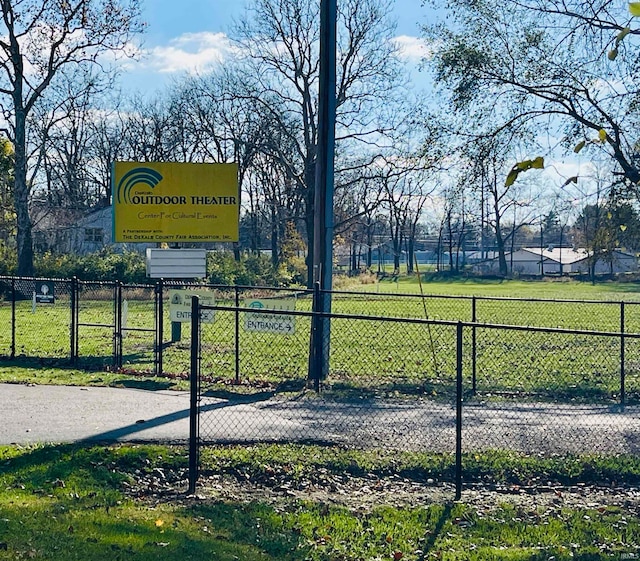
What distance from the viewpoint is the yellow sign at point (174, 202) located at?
17719 mm

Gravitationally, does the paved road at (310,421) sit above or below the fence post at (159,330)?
below

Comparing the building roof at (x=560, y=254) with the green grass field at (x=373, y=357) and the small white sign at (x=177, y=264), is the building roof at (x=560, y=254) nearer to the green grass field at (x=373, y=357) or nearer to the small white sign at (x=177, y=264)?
the green grass field at (x=373, y=357)

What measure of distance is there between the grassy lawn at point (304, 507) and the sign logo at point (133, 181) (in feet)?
33.1

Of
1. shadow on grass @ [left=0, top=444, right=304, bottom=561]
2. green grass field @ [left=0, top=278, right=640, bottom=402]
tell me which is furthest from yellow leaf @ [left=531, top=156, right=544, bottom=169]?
green grass field @ [left=0, top=278, right=640, bottom=402]

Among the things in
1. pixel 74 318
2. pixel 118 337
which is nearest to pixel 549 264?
pixel 118 337

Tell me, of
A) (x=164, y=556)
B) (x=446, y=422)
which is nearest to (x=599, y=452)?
(x=446, y=422)

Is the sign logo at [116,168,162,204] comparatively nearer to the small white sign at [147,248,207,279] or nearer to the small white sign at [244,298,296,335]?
the small white sign at [147,248,207,279]

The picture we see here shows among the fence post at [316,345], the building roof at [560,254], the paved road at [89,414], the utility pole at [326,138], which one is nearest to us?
the paved road at [89,414]

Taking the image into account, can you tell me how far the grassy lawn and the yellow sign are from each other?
391 inches

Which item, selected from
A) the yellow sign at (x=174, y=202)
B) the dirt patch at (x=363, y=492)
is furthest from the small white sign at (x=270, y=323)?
the yellow sign at (x=174, y=202)

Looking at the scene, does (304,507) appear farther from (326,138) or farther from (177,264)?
(177,264)

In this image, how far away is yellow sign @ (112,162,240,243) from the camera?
698 inches

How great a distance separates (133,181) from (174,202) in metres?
1.00

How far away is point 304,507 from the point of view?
6.85m
